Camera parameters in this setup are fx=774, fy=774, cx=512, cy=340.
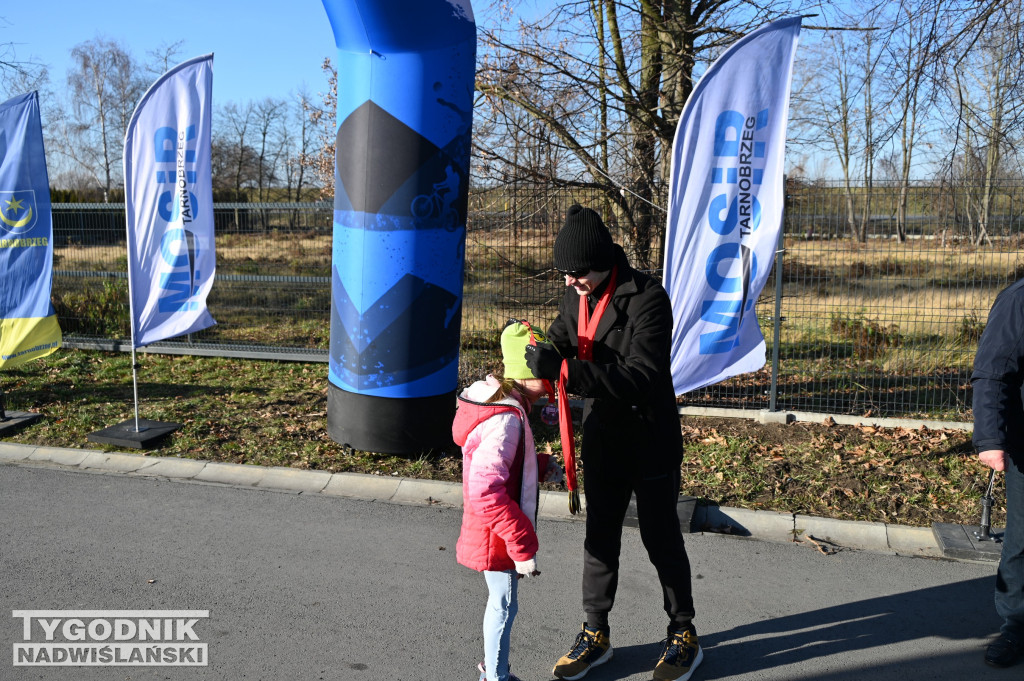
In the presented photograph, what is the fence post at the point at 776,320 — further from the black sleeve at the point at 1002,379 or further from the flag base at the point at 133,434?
the flag base at the point at 133,434

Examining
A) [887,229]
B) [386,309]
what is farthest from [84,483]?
[887,229]

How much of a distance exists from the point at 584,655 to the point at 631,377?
4.57 feet

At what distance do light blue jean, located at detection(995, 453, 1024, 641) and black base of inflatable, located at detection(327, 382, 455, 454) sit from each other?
3.96 m

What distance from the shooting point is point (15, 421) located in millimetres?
7445

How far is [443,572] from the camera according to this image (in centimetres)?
465

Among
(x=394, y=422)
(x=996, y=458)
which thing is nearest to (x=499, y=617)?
(x=996, y=458)

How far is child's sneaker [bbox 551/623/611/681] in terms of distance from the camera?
3.52 metres

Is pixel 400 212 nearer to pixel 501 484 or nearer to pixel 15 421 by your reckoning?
pixel 501 484

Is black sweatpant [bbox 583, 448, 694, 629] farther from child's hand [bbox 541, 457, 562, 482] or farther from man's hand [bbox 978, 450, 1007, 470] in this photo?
man's hand [bbox 978, 450, 1007, 470]

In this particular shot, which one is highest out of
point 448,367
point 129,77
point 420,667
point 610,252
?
point 129,77

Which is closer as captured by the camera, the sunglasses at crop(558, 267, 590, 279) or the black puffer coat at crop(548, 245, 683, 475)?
the black puffer coat at crop(548, 245, 683, 475)

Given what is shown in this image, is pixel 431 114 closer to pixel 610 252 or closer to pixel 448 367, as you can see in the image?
pixel 448 367

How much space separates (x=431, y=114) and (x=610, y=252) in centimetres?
304

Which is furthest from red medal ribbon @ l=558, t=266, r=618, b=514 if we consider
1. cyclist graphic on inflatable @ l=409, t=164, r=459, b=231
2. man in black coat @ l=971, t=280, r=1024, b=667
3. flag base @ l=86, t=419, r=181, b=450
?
flag base @ l=86, t=419, r=181, b=450
